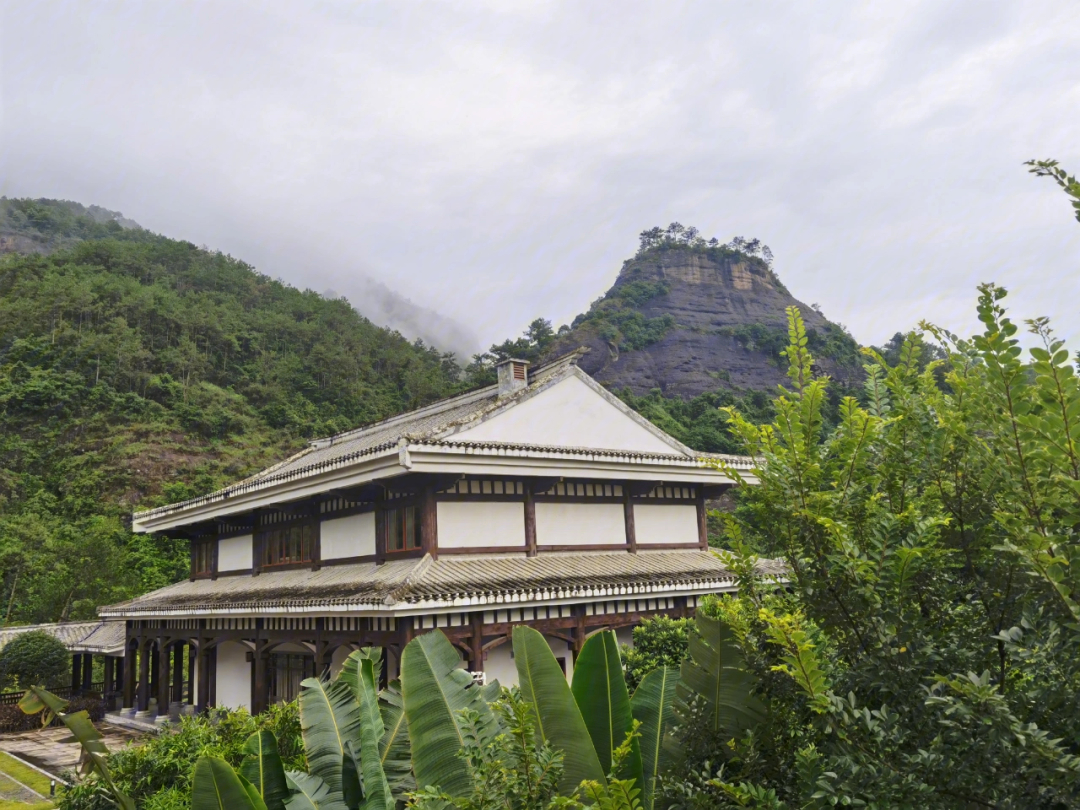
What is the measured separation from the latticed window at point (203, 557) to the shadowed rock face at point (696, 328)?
4757 centimetres

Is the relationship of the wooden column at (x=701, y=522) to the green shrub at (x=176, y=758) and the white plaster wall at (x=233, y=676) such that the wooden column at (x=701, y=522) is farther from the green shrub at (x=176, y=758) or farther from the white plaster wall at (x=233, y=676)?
the green shrub at (x=176, y=758)

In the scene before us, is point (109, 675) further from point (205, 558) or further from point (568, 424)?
point (568, 424)

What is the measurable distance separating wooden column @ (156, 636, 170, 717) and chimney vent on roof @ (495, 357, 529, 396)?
11012 millimetres

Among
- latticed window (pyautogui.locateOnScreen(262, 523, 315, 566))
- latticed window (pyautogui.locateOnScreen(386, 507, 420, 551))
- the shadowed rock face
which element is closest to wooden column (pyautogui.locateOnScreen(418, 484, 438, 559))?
latticed window (pyautogui.locateOnScreen(386, 507, 420, 551))

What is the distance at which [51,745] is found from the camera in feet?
62.1

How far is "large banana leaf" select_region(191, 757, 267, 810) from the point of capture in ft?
12.0

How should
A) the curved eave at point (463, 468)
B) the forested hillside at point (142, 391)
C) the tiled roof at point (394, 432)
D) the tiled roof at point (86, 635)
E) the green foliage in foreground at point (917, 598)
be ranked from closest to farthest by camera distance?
1. the green foliage in foreground at point (917, 598)
2. the curved eave at point (463, 468)
3. the tiled roof at point (394, 432)
4. the tiled roof at point (86, 635)
5. the forested hillside at point (142, 391)

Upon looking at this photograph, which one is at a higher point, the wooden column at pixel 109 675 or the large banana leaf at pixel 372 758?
the large banana leaf at pixel 372 758

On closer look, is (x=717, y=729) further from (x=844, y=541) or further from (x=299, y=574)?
(x=299, y=574)

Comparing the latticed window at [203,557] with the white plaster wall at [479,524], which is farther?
the latticed window at [203,557]

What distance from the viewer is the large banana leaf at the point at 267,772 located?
4324mm

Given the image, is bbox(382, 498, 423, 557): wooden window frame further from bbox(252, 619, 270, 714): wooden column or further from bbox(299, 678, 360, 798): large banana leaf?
bbox(299, 678, 360, 798): large banana leaf

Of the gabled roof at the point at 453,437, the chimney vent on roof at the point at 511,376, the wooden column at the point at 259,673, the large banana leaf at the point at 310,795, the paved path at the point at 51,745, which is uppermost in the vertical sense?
the chimney vent on roof at the point at 511,376

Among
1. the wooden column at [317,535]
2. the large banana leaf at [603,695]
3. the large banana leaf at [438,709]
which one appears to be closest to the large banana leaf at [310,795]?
the large banana leaf at [438,709]
